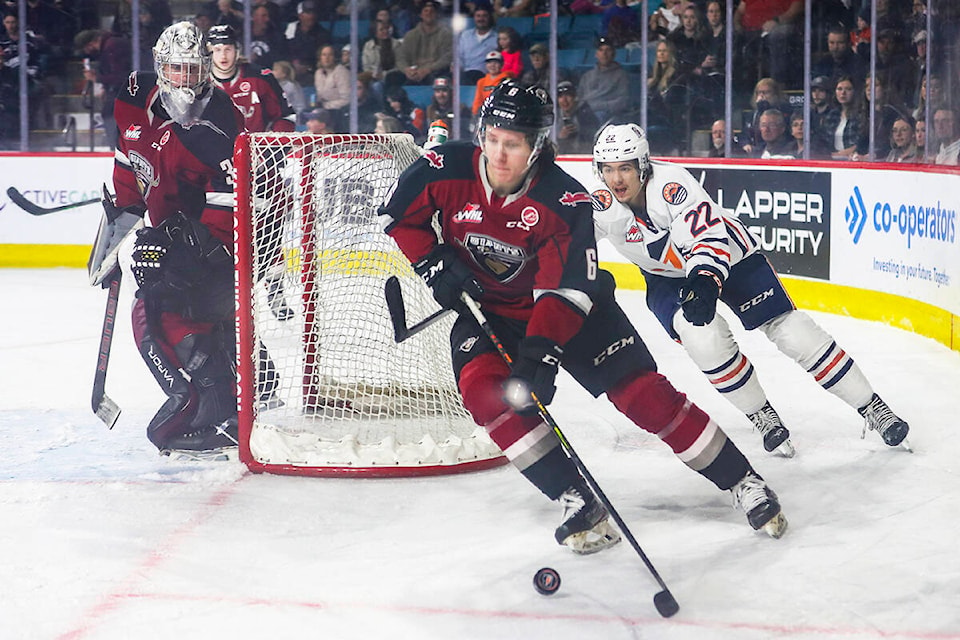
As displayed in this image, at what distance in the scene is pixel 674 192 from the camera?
10.7 feet

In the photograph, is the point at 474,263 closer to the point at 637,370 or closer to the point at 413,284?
the point at 637,370

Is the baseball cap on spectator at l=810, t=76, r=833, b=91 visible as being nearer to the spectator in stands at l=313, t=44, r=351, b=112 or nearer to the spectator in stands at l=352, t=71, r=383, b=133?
the spectator in stands at l=352, t=71, r=383, b=133

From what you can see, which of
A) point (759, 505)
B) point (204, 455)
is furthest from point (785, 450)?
point (204, 455)

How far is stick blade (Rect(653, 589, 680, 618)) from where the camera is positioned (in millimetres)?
2180

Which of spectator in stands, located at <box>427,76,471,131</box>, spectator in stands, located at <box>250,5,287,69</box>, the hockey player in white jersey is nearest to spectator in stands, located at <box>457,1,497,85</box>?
spectator in stands, located at <box>427,76,471,131</box>

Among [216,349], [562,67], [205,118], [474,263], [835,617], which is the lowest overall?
[835,617]

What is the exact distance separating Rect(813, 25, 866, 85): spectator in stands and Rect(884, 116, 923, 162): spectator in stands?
0.62 m

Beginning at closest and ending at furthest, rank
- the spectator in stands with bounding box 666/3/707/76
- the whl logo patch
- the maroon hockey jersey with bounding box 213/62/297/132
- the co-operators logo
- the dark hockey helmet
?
1. the co-operators logo
2. the dark hockey helmet
3. the maroon hockey jersey with bounding box 213/62/297/132
4. the whl logo patch
5. the spectator in stands with bounding box 666/3/707/76

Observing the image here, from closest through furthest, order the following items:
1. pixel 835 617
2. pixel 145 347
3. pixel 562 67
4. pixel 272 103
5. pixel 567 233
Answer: pixel 835 617 → pixel 567 233 → pixel 145 347 → pixel 272 103 → pixel 562 67

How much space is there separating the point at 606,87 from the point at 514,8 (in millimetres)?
942

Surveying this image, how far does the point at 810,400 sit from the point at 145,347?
2182mm

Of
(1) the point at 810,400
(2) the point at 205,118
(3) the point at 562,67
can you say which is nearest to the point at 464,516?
(2) the point at 205,118

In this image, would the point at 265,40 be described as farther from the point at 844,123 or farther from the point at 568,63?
the point at 844,123

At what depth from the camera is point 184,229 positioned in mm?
3268
